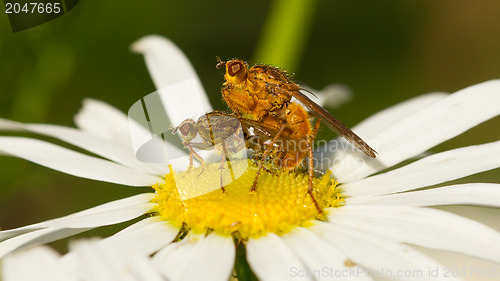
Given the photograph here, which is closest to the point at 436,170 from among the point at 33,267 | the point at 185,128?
the point at 185,128

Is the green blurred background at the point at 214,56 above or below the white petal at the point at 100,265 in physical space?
above

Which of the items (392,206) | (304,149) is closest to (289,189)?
(304,149)

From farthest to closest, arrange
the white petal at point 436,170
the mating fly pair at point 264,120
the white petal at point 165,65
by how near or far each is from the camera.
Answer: the white petal at point 165,65 < the mating fly pair at point 264,120 < the white petal at point 436,170

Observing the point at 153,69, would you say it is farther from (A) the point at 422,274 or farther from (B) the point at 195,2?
(A) the point at 422,274

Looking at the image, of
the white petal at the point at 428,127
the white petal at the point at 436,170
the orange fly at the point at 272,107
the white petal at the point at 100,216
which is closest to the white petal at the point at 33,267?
A: the white petal at the point at 100,216

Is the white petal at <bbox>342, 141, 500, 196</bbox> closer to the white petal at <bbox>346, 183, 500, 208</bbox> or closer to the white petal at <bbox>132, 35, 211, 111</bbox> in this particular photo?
the white petal at <bbox>346, 183, 500, 208</bbox>

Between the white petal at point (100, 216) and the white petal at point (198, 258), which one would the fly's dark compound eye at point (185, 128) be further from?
the white petal at point (198, 258)

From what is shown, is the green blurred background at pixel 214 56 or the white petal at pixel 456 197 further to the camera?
the green blurred background at pixel 214 56
